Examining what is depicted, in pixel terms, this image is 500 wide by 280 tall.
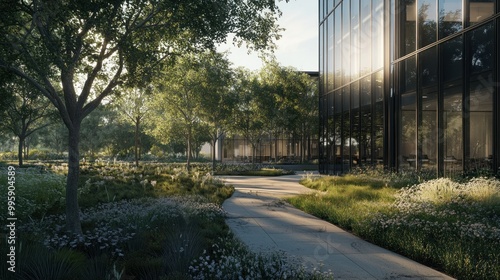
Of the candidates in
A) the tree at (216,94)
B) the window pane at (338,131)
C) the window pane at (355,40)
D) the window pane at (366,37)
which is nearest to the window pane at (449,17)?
the window pane at (366,37)

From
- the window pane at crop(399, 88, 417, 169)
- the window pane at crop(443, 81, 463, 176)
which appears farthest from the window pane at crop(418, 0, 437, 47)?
the window pane at crop(443, 81, 463, 176)

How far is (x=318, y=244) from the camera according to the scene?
6852 millimetres

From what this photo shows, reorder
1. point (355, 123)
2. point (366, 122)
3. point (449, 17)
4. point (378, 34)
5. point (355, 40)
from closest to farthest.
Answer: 1. point (449, 17)
2. point (378, 34)
3. point (366, 122)
4. point (355, 123)
5. point (355, 40)

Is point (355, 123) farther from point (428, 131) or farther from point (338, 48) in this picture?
point (428, 131)

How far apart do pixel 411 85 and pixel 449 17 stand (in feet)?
10.6

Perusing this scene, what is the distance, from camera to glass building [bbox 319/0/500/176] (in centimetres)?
1204

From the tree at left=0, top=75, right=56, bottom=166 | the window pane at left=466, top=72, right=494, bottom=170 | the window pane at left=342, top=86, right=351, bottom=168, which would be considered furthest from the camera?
the tree at left=0, top=75, right=56, bottom=166

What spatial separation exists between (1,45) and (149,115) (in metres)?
22.6

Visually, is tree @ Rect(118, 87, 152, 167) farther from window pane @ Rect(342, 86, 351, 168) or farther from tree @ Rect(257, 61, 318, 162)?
window pane @ Rect(342, 86, 351, 168)

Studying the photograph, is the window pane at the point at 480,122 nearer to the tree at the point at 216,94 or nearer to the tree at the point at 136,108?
the tree at the point at 216,94

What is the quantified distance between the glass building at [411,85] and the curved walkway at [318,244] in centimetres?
659

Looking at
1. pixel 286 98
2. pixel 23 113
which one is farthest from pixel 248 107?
pixel 23 113

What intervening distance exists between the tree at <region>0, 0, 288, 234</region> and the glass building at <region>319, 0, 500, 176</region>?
718 centimetres

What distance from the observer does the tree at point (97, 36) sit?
6.28 meters
